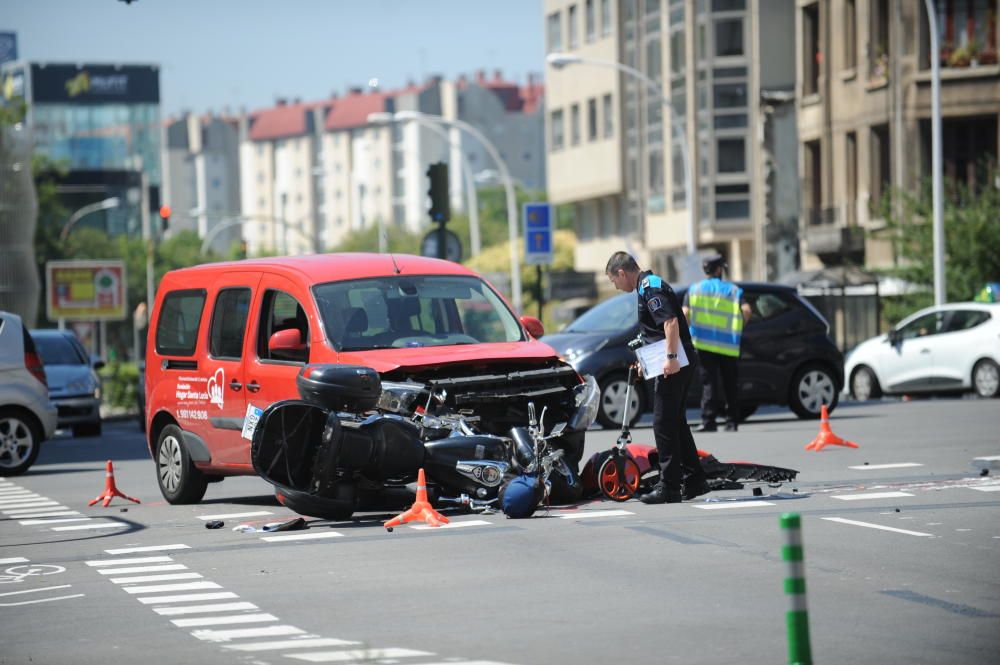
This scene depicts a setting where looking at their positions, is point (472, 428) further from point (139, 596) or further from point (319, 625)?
point (319, 625)

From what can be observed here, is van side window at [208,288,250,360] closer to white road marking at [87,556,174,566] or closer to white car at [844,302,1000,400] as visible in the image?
white road marking at [87,556,174,566]

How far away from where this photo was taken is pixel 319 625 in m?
8.95

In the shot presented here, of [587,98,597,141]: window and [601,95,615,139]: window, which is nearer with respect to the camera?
[601,95,615,139]: window

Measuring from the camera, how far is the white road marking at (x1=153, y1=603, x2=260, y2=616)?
956 cm

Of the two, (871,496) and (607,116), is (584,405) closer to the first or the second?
(871,496)

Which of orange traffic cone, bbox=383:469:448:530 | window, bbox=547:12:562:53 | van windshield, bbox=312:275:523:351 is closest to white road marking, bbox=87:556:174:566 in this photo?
orange traffic cone, bbox=383:469:448:530

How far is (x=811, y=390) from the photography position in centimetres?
2402

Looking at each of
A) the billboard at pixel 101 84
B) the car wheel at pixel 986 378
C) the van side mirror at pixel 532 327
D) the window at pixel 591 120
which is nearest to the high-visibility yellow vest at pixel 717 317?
the van side mirror at pixel 532 327

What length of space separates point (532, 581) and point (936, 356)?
20461 millimetres

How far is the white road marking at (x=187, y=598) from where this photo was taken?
9.98m

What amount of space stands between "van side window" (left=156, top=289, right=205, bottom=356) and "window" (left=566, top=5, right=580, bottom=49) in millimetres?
64072

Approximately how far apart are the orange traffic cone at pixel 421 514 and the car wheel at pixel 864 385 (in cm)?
1879

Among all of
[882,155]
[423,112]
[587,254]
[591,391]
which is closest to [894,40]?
[882,155]

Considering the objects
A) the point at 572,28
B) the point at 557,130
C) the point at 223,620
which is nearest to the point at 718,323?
the point at 223,620
